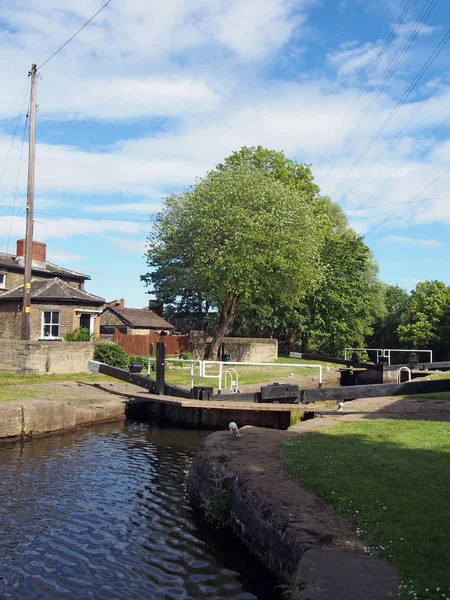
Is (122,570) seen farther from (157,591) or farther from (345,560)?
(345,560)

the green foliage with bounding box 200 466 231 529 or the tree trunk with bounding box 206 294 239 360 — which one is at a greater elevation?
the tree trunk with bounding box 206 294 239 360

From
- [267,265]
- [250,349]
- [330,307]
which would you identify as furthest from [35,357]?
[330,307]

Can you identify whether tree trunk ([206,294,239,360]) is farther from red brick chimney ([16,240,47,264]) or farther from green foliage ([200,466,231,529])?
green foliage ([200,466,231,529])

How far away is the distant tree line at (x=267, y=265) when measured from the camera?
90.4 ft

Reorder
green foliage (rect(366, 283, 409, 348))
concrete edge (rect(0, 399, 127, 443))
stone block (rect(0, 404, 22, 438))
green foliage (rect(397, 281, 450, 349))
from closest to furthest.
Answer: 1. stone block (rect(0, 404, 22, 438))
2. concrete edge (rect(0, 399, 127, 443))
3. green foliage (rect(397, 281, 450, 349))
4. green foliage (rect(366, 283, 409, 348))

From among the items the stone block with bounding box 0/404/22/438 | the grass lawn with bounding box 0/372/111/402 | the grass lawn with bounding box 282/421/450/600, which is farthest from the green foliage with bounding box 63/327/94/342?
the grass lawn with bounding box 282/421/450/600

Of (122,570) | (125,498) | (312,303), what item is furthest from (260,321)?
(122,570)

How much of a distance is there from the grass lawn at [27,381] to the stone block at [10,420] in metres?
1.20

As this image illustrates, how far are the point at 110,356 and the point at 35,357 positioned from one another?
2991 mm

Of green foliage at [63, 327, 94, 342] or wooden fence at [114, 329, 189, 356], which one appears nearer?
green foliage at [63, 327, 94, 342]

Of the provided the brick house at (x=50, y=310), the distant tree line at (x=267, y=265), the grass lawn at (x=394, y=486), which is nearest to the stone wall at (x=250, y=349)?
the distant tree line at (x=267, y=265)

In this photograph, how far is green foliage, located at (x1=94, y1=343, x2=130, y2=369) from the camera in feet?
72.5

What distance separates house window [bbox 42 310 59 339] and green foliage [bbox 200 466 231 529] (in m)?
23.6

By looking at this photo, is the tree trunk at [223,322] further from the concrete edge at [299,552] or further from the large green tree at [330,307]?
the concrete edge at [299,552]
